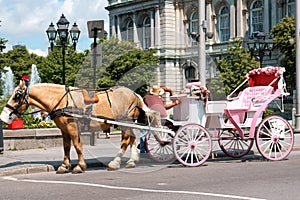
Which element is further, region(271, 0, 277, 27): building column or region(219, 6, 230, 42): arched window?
region(219, 6, 230, 42): arched window

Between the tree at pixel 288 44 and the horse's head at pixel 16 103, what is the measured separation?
38621 mm

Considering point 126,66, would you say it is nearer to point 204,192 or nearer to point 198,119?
point 198,119

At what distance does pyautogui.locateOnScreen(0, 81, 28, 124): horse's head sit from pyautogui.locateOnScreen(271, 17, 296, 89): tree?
38.6m

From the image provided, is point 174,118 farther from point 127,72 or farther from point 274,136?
point 274,136

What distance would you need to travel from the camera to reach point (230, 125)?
47.8 feet

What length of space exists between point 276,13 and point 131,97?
51748 millimetres

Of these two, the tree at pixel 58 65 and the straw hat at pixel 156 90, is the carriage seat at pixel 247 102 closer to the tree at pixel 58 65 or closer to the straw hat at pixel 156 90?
the straw hat at pixel 156 90

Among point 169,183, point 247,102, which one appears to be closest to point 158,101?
point 247,102

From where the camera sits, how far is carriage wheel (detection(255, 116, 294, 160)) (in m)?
14.6

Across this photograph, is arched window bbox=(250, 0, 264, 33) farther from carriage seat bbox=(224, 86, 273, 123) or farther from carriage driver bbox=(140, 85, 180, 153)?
carriage driver bbox=(140, 85, 180, 153)

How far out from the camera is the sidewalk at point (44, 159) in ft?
45.0

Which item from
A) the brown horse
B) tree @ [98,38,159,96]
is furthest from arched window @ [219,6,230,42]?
the brown horse

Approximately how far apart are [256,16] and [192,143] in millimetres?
54423

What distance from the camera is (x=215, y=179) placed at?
11.8m
